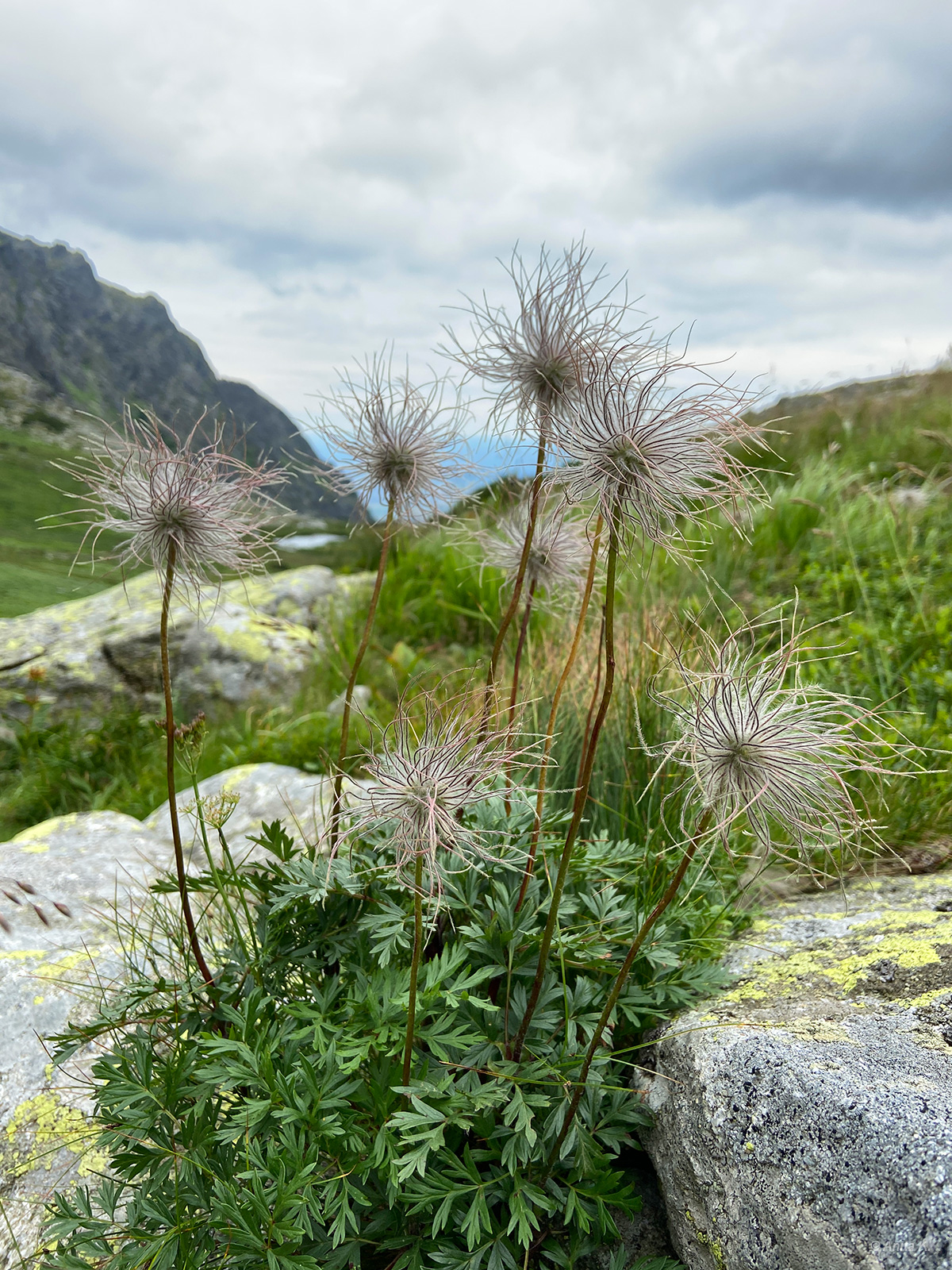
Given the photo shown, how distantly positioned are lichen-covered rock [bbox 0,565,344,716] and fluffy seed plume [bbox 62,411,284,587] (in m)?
5.16

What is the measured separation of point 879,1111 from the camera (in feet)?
6.10

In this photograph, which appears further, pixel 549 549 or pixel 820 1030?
pixel 549 549

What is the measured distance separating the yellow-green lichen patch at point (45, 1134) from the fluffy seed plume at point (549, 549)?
282 centimetres

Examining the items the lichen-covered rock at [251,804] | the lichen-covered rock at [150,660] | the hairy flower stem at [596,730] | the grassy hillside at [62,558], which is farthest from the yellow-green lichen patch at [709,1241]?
the lichen-covered rock at [150,660]

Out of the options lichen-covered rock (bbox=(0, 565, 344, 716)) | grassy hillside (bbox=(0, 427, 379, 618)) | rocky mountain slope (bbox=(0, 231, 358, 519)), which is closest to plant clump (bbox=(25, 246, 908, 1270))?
grassy hillside (bbox=(0, 427, 379, 618))

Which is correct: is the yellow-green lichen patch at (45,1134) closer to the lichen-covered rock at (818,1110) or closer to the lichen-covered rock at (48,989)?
the lichen-covered rock at (48,989)

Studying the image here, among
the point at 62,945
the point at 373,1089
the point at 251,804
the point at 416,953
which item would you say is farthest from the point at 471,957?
the point at 251,804

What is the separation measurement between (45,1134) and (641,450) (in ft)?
11.7

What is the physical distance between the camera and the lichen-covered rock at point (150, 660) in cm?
808

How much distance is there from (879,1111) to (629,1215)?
2.98ft

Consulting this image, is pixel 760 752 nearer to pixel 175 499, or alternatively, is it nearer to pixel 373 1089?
pixel 373 1089

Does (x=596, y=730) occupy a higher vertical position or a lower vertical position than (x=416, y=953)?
higher

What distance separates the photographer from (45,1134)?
313 centimetres

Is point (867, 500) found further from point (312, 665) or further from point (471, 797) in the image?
point (471, 797)
